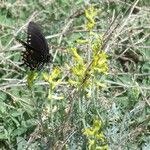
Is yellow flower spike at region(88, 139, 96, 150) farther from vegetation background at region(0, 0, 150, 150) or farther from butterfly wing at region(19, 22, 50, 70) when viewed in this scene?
butterfly wing at region(19, 22, 50, 70)

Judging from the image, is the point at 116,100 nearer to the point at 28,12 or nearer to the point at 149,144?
the point at 149,144

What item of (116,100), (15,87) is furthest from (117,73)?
(15,87)

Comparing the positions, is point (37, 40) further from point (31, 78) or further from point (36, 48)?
point (31, 78)

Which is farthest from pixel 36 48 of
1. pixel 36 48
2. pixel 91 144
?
pixel 91 144

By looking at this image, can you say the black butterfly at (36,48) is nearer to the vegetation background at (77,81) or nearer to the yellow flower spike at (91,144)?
the vegetation background at (77,81)

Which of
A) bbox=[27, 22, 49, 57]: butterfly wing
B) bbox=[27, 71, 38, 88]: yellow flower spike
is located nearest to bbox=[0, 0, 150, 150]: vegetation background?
bbox=[27, 71, 38, 88]: yellow flower spike

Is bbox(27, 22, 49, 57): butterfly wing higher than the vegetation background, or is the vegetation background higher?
bbox(27, 22, 49, 57): butterfly wing

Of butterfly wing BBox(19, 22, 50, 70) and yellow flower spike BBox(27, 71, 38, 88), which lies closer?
yellow flower spike BBox(27, 71, 38, 88)

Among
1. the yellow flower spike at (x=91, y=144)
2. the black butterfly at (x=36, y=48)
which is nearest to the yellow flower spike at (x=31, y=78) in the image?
the black butterfly at (x=36, y=48)
